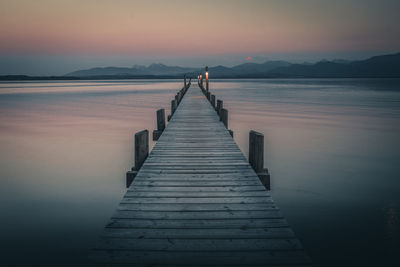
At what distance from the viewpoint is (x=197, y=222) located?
3.70 m

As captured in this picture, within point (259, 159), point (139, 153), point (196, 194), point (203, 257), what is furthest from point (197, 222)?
point (139, 153)

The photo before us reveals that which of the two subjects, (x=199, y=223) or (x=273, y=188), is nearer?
(x=199, y=223)

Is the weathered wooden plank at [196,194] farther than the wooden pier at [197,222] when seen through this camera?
Yes

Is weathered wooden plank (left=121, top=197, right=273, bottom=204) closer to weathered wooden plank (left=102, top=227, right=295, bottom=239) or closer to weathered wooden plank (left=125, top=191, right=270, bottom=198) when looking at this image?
weathered wooden plank (left=125, top=191, right=270, bottom=198)

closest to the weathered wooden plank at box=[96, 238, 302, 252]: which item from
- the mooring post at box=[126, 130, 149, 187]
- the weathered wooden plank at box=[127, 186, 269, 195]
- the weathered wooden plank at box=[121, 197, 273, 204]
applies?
the weathered wooden plank at box=[121, 197, 273, 204]

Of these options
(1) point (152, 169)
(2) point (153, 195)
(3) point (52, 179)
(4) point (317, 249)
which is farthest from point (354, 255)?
(3) point (52, 179)

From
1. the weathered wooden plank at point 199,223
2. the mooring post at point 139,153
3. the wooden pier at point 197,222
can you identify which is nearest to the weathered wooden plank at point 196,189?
the wooden pier at point 197,222

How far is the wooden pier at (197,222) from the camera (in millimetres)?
3014

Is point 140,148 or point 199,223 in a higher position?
point 140,148

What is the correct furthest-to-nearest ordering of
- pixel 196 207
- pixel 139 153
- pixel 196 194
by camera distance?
pixel 139 153 < pixel 196 194 < pixel 196 207

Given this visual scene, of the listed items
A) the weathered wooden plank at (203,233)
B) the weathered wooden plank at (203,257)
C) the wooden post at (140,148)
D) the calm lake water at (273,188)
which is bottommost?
the calm lake water at (273,188)

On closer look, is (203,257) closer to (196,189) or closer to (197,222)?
(197,222)

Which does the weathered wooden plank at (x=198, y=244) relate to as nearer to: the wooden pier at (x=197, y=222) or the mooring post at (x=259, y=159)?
the wooden pier at (x=197, y=222)

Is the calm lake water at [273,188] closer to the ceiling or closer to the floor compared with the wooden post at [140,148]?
closer to the floor
